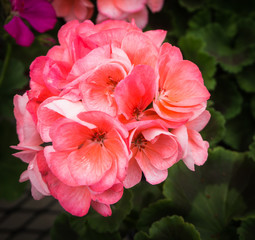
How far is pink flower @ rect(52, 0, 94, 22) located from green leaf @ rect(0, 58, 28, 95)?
0.71ft

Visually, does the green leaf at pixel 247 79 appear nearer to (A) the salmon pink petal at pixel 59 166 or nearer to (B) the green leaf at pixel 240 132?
(B) the green leaf at pixel 240 132

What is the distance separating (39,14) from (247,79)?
607 mm

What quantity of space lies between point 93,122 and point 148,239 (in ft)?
0.94

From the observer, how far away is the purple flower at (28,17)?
62cm

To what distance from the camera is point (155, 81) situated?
0.37 m

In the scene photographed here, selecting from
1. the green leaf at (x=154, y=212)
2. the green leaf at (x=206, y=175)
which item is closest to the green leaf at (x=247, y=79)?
the green leaf at (x=206, y=175)

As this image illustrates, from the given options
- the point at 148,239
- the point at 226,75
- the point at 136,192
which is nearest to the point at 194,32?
the point at 226,75

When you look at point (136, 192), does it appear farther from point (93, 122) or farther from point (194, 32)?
point (194, 32)

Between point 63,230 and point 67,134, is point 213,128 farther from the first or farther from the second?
point 63,230

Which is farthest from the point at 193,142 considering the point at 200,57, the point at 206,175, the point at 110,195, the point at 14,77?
the point at 14,77

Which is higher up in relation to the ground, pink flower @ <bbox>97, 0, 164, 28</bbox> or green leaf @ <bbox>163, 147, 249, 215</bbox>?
pink flower @ <bbox>97, 0, 164, 28</bbox>

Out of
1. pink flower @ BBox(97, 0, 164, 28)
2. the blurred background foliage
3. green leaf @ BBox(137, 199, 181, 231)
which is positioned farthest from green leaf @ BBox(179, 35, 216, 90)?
green leaf @ BBox(137, 199, 181, 231)

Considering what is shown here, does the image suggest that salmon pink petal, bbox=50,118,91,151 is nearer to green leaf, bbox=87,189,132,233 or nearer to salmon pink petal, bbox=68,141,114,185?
salmon pink petal, bbox=68,141,114,185

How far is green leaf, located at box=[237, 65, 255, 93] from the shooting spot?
35.9 inches
